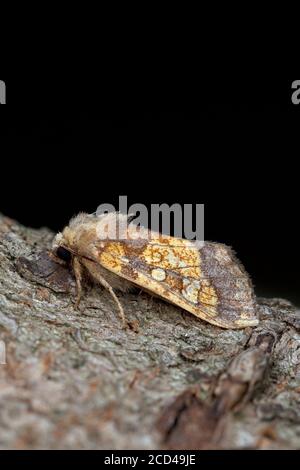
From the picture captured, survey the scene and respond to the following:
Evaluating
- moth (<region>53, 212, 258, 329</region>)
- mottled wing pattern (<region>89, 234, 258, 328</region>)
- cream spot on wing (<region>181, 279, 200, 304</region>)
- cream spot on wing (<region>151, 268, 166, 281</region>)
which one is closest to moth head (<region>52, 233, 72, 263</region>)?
moth (<region>53, 212, 258, 329</region>)

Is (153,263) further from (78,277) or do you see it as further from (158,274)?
(78,277)

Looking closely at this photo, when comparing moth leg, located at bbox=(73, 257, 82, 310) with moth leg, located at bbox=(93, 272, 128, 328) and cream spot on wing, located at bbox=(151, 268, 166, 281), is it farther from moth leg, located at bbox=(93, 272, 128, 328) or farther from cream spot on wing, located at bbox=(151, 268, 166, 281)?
cream spot on wing, located at bbox=(151, 268, 166, 281)

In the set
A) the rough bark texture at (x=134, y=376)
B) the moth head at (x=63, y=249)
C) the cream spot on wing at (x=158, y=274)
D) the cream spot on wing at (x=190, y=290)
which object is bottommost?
the rough bark texture at (x=134, y=376)

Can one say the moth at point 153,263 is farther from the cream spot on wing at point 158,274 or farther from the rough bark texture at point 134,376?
the rough bark texture at point 134,376

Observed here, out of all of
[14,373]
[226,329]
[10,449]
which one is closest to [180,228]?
[226,329]

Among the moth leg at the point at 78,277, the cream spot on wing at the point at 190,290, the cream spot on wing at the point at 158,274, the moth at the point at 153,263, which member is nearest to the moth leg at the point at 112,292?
the moth at the point at 153,263

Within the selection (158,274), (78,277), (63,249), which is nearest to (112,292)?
(78,277)
